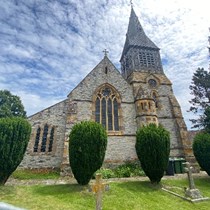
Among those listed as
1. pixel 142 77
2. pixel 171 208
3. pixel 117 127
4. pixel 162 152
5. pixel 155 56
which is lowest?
pixel 171 208

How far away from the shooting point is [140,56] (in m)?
25.6

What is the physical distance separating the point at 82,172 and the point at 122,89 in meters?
11.5

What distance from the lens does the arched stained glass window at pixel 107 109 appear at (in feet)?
60.2

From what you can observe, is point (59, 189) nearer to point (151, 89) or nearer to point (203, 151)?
point (203, 151)

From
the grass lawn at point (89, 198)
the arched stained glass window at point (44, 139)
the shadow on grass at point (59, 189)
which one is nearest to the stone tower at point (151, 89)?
the grass lawn at point (89, 198)

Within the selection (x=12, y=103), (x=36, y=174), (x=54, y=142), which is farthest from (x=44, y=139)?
(x=12, y=103)

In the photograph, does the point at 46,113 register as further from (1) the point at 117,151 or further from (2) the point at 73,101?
(1) the point at 117,151

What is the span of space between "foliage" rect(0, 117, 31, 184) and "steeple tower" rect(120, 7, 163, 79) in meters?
16.5

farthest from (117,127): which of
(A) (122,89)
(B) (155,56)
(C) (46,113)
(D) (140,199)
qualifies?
(B) (155,56)

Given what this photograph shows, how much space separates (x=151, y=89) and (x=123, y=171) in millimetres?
11073

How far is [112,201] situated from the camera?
332 inches

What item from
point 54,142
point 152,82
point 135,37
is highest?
point 135,37

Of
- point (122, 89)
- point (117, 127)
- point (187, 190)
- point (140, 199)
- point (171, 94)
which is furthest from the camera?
point (171, 94)

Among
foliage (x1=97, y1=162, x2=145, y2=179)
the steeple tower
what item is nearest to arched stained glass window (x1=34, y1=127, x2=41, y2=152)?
foliage (x1=97, y1=162, x2=145, y2=179)
